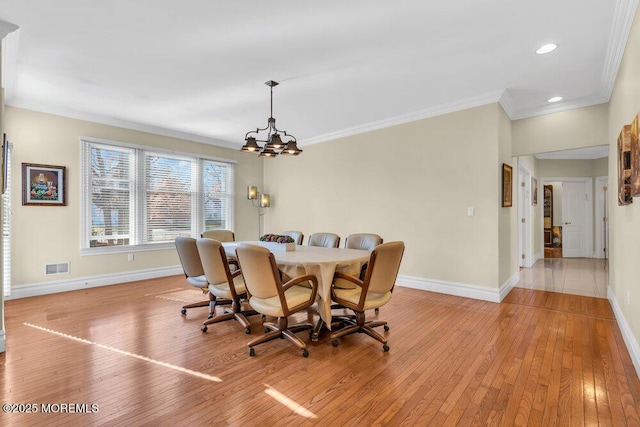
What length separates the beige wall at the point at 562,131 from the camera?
4.14 metres

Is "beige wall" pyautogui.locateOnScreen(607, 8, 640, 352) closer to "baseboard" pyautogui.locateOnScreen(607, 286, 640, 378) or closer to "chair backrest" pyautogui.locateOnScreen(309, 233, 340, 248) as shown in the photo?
"baseboard" pyautogui.locateOnScreen(607, 286, 640, 378)

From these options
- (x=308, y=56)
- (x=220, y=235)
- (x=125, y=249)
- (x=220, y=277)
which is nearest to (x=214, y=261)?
(x=220, y=277)

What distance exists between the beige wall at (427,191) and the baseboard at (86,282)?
9.82ft

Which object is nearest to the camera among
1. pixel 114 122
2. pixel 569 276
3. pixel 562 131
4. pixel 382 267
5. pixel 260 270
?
pixel 260 270

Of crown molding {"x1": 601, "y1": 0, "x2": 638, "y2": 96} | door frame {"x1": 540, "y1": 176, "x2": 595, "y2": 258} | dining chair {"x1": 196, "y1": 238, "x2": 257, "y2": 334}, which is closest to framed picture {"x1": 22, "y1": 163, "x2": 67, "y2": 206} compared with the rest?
dining chair {"x1": 196, "y1": 238, "x2": 257, "y2": 334}

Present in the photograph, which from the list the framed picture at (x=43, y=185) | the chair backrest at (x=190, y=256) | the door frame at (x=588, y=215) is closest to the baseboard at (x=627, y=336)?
the chair backrest at (x=190, y=256)

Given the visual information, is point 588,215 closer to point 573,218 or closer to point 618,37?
point 573,218

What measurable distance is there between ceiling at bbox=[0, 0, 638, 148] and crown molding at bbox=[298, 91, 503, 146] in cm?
2

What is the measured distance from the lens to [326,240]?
4.24 meters

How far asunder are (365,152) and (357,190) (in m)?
0.69

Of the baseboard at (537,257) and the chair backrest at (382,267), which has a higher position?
the chair backrest at (382,267)

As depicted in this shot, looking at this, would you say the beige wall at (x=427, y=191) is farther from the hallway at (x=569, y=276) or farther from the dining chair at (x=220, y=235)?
the dining chair at (x=220, y=235)

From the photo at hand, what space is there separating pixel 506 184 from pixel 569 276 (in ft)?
9.01

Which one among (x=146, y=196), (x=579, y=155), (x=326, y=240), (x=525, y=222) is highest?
(x=579, y=155)
